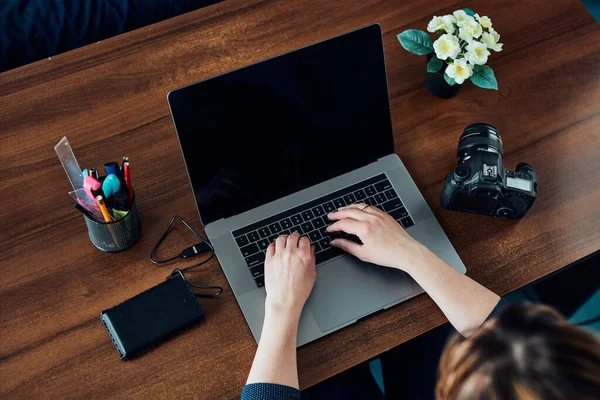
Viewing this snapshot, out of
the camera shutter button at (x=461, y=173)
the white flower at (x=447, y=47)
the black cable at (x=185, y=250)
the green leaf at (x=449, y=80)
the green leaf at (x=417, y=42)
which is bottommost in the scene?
the black cable at (x=185, y=250)

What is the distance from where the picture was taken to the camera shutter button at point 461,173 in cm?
114

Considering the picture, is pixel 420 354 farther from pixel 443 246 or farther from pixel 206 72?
pixel 206 72

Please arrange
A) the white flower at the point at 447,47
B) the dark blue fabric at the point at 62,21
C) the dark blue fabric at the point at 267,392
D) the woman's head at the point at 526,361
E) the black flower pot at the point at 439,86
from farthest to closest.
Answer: the dark blue fabric at the point at 62,21 < the black flower pot at the point at 439,86 < the white flower at the point at 447,47 < the dark blue fabric at the point at 267,392 < the woman's head at the point at 526,361

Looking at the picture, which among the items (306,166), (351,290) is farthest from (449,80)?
(351,290)

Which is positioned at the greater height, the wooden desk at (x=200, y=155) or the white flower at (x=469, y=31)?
the white flower at (x=469, y=31)

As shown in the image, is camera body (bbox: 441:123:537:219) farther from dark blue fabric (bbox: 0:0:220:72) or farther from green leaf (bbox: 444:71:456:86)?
dark blue fabric (bbox: 0:0:220:72)

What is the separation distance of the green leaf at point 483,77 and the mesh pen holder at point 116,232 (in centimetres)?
68

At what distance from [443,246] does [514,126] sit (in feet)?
1.04

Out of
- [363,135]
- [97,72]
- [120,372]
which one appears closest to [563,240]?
[363,135]

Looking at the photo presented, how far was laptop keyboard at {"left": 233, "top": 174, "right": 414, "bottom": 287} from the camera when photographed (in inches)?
45.3

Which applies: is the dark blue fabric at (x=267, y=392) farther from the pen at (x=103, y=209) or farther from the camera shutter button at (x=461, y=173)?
the camera shutter button at (x=461, y=173)

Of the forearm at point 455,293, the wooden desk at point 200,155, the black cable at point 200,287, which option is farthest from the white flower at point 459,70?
the black cable at point 200,287

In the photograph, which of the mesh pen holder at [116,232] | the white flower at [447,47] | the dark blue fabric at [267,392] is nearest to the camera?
the dark blue fabric at [267,392]

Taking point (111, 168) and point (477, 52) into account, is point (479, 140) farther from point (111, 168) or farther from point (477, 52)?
point (111, 168)
